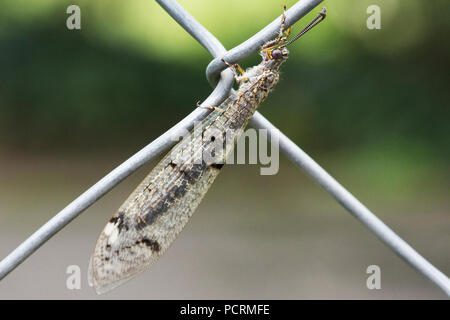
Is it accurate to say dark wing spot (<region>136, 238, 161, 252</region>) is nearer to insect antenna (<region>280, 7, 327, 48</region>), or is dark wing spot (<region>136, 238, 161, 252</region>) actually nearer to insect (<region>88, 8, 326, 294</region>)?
insect (<region>88, 8, 326, 294</region>)

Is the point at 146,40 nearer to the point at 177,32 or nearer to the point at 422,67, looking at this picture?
the point at 177,32

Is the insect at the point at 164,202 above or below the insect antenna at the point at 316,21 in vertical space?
below

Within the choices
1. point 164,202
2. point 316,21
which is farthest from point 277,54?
point 164,202

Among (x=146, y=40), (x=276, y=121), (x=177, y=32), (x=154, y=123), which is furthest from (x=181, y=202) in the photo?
(x=154, y=123)

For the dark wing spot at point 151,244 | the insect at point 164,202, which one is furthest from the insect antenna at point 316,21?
the dark wing spot at point 151,244

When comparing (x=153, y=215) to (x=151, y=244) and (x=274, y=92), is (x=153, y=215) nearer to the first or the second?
(x=151, y=244)

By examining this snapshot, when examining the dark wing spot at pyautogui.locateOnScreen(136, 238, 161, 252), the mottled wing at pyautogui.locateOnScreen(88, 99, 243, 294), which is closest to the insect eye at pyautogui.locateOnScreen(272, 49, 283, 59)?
the mottled wing at pyautogui.locateOnScreen(88, 99, 243, 294)

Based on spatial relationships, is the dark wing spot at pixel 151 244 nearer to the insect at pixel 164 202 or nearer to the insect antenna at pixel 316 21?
the insect at pixel 164 202

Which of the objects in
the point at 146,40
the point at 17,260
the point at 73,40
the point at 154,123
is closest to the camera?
the point at 17,260

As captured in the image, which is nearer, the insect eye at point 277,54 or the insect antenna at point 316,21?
the insect antenna at point 316,21
